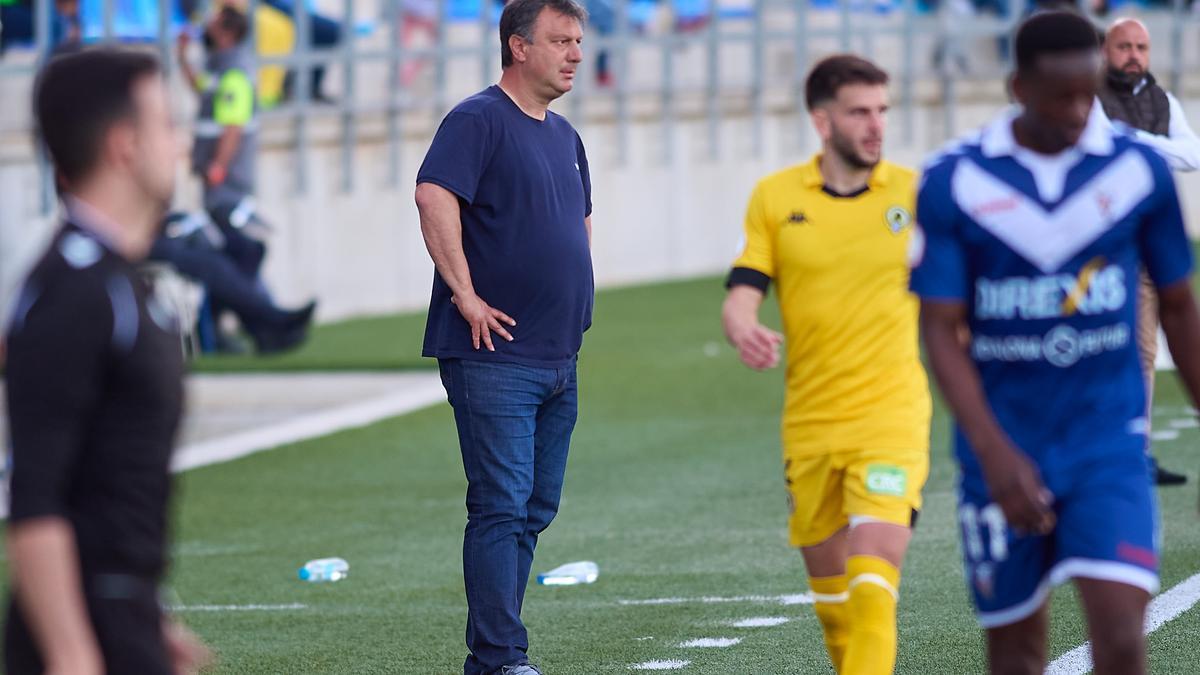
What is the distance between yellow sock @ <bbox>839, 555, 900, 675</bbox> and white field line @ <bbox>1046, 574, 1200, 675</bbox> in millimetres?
937

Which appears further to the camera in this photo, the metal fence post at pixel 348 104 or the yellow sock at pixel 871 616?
the metal fence post at pixel 348 104

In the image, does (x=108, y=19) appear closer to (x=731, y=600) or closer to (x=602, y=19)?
(x=602, y=19)

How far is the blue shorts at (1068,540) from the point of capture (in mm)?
4684

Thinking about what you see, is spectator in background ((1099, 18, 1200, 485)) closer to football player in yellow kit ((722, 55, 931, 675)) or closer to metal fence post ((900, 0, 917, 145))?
football player in yellow kit ((722, 55, 931, 675))

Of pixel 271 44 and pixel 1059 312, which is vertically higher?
pixel 1059 312

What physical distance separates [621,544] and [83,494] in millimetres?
6118

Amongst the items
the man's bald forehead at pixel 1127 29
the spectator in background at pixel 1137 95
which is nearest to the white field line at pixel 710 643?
the spectator in background at pixel 1137 95

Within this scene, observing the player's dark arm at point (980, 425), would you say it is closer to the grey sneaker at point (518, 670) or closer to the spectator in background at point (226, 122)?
the grey sneaker at point (518, 670)

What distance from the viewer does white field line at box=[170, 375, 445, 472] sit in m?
12.9

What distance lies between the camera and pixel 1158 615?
7.48 metres

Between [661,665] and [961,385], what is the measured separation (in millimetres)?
2680

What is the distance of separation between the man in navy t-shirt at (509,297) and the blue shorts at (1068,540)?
210cm

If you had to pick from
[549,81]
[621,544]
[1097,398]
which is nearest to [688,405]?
[621,544]

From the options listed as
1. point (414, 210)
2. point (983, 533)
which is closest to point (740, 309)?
point (983, 533)
